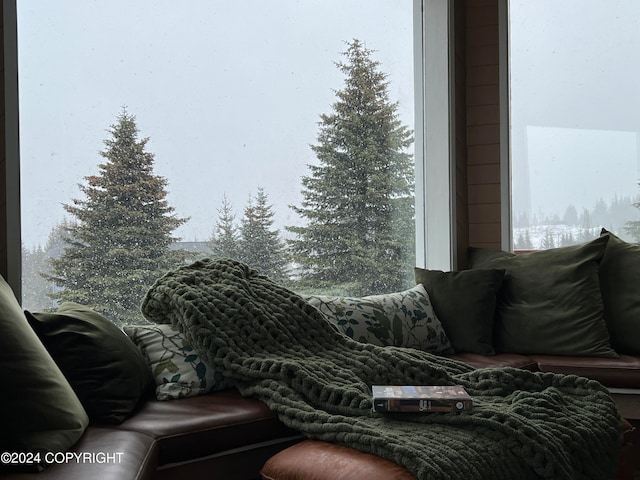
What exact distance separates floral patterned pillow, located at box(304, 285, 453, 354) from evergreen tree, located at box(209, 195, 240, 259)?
0.45m

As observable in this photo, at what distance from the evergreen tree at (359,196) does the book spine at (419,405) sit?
5.16 feet

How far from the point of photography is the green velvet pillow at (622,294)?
3.28m

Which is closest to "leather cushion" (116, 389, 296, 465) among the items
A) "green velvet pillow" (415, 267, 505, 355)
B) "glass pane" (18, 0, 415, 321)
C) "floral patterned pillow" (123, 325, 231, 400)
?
"floral patterned pillow" (123, 325, 231, 400)

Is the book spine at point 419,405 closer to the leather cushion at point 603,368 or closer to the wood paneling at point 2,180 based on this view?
the leather cushion at point 603,368

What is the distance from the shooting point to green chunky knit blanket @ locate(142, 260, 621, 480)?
1.81 metres

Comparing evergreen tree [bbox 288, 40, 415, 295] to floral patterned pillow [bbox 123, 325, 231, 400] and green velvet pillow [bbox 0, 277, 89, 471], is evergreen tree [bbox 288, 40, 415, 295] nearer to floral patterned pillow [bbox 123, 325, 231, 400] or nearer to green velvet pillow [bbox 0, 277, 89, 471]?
floral patterned pillow [bbox 123, 325, 231, 400]

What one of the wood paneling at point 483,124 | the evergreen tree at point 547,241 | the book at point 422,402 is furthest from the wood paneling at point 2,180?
A: the evergreen tree at point 547,241

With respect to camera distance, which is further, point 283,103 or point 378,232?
point 378,232

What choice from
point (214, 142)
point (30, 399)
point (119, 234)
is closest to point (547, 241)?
point (214, 142)

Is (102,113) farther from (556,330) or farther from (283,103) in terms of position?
(556,330)

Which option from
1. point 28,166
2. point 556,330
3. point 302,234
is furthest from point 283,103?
point 556,330

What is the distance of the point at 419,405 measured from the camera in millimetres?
1980

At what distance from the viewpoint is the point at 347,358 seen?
97.3 inches

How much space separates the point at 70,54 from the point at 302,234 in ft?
4.61
